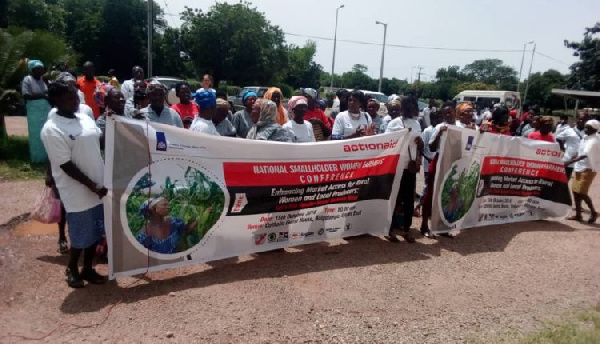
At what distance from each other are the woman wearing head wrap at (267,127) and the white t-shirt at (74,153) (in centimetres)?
156

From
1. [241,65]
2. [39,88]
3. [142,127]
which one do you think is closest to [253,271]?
[142,127]

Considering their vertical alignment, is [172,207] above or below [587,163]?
below

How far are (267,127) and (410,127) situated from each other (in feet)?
7.05

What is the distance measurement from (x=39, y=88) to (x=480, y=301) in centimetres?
766

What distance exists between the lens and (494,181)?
6.41m

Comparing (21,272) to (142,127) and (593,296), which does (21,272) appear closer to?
(142,127)

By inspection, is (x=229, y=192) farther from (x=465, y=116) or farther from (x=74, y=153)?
(x=465, y=116)

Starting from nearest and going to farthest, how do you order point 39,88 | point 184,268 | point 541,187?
point 184,268 → point 541,187 → point 39,88

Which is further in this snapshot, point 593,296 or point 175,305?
point 593,296

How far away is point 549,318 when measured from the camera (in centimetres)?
398

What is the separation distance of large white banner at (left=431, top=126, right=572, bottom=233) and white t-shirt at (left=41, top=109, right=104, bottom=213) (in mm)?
4010

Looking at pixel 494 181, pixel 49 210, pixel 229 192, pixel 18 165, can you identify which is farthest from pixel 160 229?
pixel 18 165

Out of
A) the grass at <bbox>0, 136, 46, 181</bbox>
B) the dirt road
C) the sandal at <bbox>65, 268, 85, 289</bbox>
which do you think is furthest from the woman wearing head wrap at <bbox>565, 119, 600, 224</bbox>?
the grass at <bbox>0, 136, 46, 181</bbox>

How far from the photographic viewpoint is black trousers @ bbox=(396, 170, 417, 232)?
18.4 ft
